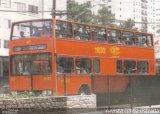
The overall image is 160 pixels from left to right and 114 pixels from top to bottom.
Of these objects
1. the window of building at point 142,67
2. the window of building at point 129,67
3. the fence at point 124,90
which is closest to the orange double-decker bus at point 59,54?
the window of building at point 129,67

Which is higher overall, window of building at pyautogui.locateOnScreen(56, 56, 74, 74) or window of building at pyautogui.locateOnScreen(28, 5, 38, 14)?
window of building at pyautogui.locateOnScreen(28, 5, 38, 14)

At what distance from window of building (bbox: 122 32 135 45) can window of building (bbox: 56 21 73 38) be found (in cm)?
503

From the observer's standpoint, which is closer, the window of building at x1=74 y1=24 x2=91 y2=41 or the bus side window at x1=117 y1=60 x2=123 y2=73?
the window of building at x1=74 y1=24 x2=91 y2=41

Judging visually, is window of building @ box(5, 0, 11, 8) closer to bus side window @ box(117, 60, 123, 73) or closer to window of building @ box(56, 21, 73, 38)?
bus side window @ box(117, 60, 123, 73)

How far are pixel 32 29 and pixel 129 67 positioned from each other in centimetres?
711

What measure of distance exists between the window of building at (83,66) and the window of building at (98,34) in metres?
1.44

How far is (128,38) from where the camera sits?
30.0 m

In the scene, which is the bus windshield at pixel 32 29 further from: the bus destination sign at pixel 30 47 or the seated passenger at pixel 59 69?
the seated passenger at pixel 59 69

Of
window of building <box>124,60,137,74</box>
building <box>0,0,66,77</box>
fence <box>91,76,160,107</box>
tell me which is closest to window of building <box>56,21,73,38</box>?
fence <box>91,76,160,107</box>

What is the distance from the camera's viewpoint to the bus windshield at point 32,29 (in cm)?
2480

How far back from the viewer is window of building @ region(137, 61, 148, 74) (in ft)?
101

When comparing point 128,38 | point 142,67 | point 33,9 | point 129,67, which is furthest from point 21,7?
point 129,67

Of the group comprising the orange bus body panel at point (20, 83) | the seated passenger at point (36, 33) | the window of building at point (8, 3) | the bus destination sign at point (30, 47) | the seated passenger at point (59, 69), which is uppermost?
the window of building at point (8, 3)

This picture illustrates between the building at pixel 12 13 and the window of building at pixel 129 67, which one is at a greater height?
the building at pixel 12 13
